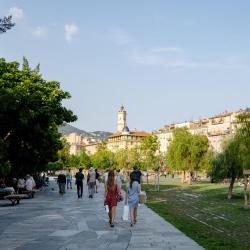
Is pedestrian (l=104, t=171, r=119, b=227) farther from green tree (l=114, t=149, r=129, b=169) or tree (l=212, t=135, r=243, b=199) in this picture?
green tree (l=114, t=149, r=129, b=169)

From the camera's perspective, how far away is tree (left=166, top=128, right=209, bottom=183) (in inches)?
2869

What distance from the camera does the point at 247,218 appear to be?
72.9 ft

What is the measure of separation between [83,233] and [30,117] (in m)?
19.3

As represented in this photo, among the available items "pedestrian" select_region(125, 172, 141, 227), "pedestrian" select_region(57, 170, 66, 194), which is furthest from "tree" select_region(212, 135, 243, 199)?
"pedestrian" select_region(125, 172, 141, 227)

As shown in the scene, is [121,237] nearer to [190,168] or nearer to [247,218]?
[247,218]

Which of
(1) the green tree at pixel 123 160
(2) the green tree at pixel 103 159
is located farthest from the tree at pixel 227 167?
(2) the green tree at pixel 103 159

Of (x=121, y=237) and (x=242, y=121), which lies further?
(x=242, y=121)

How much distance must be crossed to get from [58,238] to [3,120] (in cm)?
2022

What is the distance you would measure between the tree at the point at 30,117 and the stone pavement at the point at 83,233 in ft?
43.3

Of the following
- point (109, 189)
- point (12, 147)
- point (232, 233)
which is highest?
point (12, 147)

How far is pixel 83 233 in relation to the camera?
50.4 feet

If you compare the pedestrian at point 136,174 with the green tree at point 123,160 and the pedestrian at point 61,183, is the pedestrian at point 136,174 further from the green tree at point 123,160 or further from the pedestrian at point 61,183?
the green tree at point 123,160

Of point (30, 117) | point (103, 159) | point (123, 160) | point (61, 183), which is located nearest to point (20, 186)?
point (61, 183)

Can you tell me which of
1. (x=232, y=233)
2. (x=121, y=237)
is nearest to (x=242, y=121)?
(x=232, y=233)
